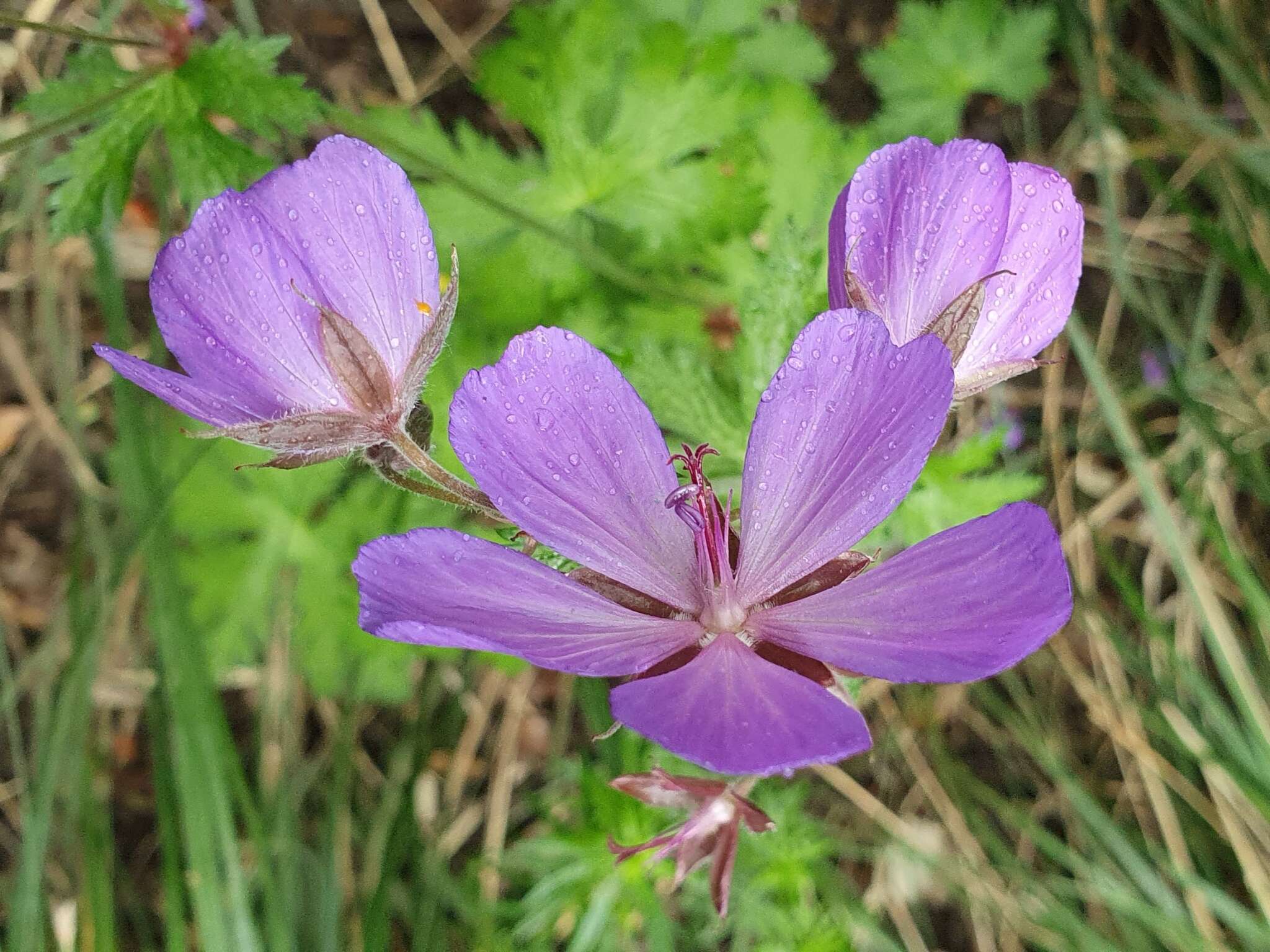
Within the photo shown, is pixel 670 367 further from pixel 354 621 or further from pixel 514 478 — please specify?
pixel 354 621

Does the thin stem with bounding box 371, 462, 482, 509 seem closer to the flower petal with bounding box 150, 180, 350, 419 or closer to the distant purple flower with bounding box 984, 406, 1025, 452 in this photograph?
the flower petal with bounding box 150, 180, 350, 419

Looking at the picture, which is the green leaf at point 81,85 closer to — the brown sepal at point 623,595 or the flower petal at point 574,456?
the flower petal at point 574,456

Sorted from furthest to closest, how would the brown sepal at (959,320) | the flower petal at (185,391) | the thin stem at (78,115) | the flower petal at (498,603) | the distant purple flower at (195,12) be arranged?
the distant purple flower at (195,12) → the thin stem at (78,115) → the brown sepal at (959,320) → the flower petal at (185,391) → the flower petal at (498,603)

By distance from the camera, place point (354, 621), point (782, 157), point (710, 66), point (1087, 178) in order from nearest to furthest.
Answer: point (710, 66), point (782, 157), point (354, 621), point (1087, 178)

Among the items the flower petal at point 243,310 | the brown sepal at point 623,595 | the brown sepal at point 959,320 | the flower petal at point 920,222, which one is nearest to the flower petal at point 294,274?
the flower petal at point 243,310

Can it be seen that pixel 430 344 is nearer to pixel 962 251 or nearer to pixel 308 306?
pixel 308 306

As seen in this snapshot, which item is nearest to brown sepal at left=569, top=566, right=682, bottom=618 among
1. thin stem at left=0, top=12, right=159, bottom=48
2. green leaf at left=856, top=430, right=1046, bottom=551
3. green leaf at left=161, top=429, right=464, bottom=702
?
green leaf at left=856, top=430, right=1046, bottom=551

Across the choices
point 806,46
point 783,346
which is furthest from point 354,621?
point 806,46
